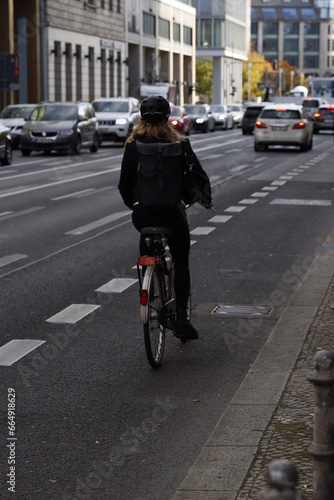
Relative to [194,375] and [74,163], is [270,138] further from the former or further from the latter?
[194,375]

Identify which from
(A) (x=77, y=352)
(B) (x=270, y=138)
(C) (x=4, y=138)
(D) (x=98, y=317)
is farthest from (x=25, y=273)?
(B) (x=270, y=138)

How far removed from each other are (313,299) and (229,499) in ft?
17.0

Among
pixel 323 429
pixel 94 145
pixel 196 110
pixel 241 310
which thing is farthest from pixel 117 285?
pixel 196 110

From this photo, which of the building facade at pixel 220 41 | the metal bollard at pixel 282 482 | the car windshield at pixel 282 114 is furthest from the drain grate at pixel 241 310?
the building facade at pixel 220 41

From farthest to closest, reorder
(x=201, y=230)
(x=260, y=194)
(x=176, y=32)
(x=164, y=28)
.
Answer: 1. (x=176, y=32)
2. (x=164, y=28)
3. (x=260, y=194)
4. (x=201, y=230)

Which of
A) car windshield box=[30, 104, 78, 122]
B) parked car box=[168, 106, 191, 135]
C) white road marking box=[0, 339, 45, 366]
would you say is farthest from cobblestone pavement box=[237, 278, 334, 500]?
parked car box=[168, 106, 191, 135]

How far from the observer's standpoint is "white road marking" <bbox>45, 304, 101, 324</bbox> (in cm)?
888

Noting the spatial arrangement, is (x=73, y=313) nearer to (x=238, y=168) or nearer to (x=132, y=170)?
(x=132, y=170)

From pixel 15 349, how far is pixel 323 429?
4.32 meters

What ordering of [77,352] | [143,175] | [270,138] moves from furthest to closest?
[270,138], [77,352], [143,175]

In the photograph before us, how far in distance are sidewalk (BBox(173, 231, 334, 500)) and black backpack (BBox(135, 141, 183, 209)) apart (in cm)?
120

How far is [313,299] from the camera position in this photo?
31.9ft

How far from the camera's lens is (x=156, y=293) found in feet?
24.5

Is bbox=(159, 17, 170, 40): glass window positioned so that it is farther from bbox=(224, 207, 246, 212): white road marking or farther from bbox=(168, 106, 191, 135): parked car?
bbox=(224, 207, 246, 212): white road marking
